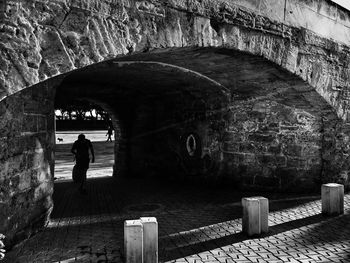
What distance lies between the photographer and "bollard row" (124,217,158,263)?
3756mm

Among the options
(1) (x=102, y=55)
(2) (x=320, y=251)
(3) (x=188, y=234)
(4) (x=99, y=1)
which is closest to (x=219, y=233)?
(3) (x=188, y=234)

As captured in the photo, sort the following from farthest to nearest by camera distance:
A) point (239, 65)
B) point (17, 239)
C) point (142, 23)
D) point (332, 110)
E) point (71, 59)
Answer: point (332, 110) → point (239, 65) → point (17, 239) → point (142, 23) → point (71, 59)

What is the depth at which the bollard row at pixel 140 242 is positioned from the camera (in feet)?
12.3

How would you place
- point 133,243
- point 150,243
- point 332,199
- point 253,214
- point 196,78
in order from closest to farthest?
point 133,243
point 150,243
point 253,214
point 332,199
point 196,78

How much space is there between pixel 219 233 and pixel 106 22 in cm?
352

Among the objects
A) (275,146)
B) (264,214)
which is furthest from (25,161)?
(275,146)

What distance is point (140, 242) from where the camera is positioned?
3.77 meters

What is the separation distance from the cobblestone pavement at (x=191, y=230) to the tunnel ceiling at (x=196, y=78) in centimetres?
237

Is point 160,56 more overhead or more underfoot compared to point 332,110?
more overhead

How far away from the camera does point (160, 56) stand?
5.14 metres

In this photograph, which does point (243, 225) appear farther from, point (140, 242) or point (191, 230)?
point (140, 242)

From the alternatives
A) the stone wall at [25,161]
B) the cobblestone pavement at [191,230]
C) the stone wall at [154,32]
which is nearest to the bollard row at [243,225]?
the cobblestone pavement at [191,230]

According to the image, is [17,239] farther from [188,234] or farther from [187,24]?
[187,24]

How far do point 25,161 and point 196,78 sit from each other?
12.7 feet
